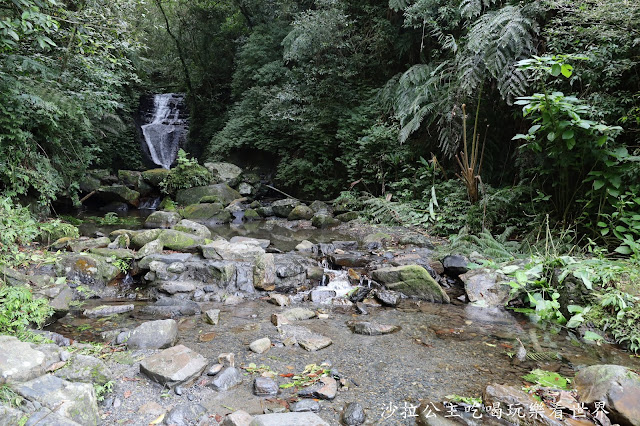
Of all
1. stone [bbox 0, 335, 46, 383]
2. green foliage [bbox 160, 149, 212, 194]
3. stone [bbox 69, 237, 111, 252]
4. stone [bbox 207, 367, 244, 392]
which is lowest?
stone [bbox 207, 367, 244, 392]

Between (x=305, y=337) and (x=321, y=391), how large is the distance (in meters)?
0.97

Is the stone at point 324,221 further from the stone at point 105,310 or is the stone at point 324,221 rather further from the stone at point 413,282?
the stone at point 105,310

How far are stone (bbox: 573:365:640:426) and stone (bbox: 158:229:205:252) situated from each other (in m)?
5.39

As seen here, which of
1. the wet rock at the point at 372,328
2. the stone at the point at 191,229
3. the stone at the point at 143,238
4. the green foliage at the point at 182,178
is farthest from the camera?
the green foliage at the point at 182,178

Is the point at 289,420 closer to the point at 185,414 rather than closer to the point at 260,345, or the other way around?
the point at 185,414

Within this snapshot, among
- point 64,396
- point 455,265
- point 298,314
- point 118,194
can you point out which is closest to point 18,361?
point 64,396

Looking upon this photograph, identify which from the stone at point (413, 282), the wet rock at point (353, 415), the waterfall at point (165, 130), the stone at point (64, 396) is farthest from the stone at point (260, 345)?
the waterfall at point (165, 130)

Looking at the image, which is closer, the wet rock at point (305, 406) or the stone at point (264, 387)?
the wet rock at point (305, 406)

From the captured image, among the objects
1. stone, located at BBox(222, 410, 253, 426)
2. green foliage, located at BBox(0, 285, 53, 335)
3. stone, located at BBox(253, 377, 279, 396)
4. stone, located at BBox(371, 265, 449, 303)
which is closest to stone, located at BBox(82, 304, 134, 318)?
green foliage, located at BBox(0, 285, 53, 335)

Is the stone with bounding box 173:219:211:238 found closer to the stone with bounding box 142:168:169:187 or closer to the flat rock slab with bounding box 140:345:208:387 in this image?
the flat rock slab with bounding box 140:345:208:387

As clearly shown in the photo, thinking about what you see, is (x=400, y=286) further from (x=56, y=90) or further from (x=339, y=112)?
(x=339, y=112)

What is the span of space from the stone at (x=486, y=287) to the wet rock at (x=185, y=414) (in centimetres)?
335

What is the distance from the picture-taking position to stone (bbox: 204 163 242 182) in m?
12.7

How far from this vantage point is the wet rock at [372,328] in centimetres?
363
